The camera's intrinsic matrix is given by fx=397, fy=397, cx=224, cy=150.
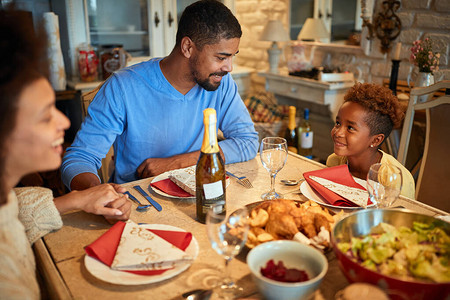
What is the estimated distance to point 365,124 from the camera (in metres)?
1.66

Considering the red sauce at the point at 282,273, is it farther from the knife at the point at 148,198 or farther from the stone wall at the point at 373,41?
the stone wall at the point at 373,41

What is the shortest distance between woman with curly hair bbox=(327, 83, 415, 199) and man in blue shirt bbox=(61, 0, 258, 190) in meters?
0.39

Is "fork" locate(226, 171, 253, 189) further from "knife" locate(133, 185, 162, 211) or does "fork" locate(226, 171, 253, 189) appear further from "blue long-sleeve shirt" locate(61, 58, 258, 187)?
"knife" locate(133, 185, 162, 211)

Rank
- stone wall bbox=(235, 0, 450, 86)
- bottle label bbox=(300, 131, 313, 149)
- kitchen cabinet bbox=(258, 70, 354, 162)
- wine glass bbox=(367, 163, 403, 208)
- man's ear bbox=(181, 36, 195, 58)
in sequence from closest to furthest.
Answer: wine glass bbox=(367, 163, 403, 208)
man's ear bbox=(181, 36, 195, 58)
stone wall bbox=(235, 0, 450, 86)
bottle label bbox=(300, 131, 313, 149)
kitchen cabinet bbox=(258, 70, 354, 162)

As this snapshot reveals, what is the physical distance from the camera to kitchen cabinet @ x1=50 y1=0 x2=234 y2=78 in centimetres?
331

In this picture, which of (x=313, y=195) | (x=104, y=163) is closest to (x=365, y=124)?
(x=313, y=195)

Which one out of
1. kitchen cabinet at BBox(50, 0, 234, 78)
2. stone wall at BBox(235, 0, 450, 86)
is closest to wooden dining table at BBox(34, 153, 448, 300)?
stone wall at BBox(235, 0, 450, 86)

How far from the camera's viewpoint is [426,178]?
1.85m

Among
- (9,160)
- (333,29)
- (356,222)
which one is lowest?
(356,222)

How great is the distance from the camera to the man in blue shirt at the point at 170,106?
1613 millimetres

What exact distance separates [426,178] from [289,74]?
188 centimetres

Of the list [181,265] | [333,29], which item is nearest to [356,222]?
[181,265]

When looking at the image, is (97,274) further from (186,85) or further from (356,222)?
(186,85)

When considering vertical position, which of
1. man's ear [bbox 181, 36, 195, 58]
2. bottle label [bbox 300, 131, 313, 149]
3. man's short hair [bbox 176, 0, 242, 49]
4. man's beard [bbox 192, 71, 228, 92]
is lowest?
bottle label [bbox 300, 131, 313, 149]
